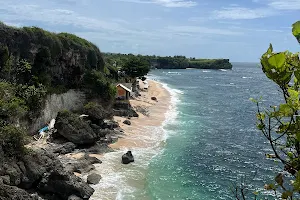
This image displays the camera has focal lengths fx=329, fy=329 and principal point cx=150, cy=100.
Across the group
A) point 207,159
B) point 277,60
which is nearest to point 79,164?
point 207,159

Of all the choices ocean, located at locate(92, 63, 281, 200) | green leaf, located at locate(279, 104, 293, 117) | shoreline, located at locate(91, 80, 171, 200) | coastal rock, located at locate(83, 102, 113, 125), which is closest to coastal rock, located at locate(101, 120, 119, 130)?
coastal rock, located at locate(83, 102, 113, 125)

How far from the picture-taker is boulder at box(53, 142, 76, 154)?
1125 inches

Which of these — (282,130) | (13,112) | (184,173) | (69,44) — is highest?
(69,44)

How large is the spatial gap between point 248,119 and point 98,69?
24881mm

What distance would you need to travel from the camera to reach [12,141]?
20.4 metres

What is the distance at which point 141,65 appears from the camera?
71938 mm

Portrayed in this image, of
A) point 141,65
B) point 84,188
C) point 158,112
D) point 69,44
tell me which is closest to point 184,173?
point 84,188

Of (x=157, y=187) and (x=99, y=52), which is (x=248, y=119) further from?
(x=157, y=187)

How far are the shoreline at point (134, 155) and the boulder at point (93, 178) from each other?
31 centimetres

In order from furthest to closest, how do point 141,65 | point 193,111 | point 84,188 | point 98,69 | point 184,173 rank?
point 141,65 → point 193,111 → point 98,69 → point 184,173 → point 84,188

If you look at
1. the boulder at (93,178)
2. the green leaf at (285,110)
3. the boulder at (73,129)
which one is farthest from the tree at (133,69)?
the green leaf at (285,110)

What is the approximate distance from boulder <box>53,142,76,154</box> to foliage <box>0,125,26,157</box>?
759 centimetres

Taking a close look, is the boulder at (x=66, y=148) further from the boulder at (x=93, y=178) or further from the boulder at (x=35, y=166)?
the boulder at (x=35, y=166)

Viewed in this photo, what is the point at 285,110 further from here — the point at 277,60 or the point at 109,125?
the point at 109,125
